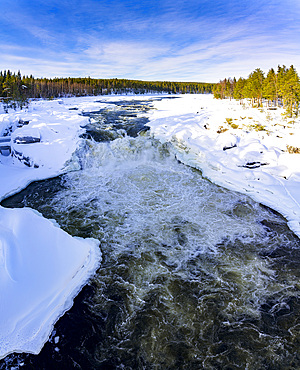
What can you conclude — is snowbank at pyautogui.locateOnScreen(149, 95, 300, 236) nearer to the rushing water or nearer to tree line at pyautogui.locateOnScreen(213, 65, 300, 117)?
the rushing water

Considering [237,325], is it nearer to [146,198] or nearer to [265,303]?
[265,303]

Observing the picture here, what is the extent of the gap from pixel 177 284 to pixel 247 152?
552 inches

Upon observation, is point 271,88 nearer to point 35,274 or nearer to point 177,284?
point 177,284

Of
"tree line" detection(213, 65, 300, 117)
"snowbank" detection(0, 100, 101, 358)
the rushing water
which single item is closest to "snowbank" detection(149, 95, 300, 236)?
the rushing water

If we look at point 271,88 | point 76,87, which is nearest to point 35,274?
point 271,88

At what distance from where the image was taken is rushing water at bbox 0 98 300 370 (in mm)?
4949

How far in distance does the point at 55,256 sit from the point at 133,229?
359 centimetres

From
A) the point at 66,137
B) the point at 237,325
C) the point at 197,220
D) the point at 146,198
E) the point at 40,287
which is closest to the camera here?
the point at 237,325

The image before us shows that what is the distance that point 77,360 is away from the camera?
489 cm

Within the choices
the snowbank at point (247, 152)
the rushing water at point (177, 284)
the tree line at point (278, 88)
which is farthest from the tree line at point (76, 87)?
the tree line at point (278, 88)

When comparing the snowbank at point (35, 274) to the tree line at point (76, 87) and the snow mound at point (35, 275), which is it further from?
the tree line at point (76, 87)

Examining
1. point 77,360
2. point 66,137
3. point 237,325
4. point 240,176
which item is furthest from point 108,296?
point 66,137

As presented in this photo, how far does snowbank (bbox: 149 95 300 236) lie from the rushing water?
1.53m

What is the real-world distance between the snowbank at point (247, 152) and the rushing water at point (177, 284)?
5.03 ft
